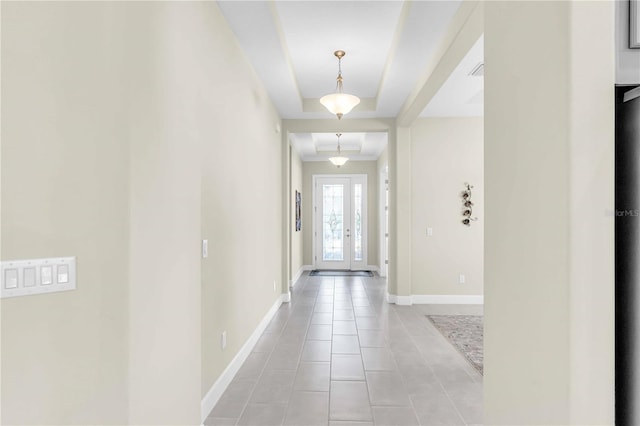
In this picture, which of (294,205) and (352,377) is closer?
(352,377)

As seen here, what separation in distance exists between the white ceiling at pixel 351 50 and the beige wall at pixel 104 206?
1070 millimetres

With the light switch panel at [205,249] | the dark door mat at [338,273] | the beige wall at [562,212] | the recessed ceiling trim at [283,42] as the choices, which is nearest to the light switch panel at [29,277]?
the light switch panel at [205,249]

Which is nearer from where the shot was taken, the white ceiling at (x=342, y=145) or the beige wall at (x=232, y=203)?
the beige wall at (x=232, y=203)

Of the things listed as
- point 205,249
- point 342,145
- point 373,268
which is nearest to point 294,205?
point 342,145

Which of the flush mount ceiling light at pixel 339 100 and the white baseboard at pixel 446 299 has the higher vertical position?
the flush mount ceiling light at pixel 339 100

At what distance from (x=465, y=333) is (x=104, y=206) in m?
3.90

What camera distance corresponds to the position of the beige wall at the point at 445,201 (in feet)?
18.0

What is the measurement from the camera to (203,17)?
2273mm

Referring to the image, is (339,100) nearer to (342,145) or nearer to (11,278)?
(11,278)

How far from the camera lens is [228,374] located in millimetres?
2742

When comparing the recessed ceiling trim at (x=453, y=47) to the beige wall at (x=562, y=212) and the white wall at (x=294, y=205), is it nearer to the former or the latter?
the beige wall at (x=562, y=212)

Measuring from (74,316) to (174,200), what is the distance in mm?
632

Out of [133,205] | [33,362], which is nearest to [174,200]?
[133,205]

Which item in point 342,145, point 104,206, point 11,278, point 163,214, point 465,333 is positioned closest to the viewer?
point 11,278
